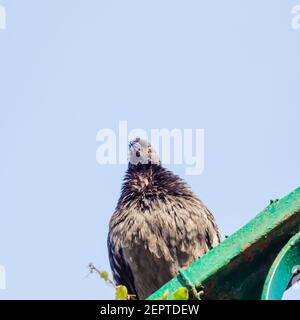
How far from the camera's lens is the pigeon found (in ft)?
30.1

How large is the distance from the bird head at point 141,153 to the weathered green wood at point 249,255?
6757mm

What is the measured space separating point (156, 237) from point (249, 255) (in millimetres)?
5602

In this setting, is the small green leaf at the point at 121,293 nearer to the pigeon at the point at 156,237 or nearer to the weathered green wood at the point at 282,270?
the weathered green wood at the point at 282,270

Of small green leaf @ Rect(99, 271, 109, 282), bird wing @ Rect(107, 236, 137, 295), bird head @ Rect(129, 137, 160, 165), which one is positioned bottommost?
small green leaf @ Rect(99, 271, 109, 282)

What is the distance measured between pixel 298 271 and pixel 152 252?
585 centimetres

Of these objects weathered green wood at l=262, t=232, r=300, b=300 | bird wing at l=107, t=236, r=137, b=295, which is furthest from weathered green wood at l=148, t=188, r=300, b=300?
bird wing at l=107, t=236, r=137, b=295

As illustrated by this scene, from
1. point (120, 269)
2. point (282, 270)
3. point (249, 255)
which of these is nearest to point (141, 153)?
point (120, 269)

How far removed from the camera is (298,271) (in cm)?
336

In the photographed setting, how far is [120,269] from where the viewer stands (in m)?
9.35

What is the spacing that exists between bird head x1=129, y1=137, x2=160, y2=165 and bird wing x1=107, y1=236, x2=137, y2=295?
1.52 m

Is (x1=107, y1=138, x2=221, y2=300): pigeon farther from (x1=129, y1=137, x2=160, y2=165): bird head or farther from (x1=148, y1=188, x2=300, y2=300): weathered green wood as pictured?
(x1=148, y1=188, x2=300, y2=300): weathered green wood
